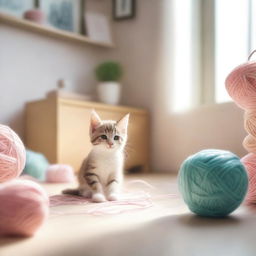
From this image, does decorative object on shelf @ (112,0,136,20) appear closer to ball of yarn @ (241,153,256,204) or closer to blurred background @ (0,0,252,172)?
blurred background @ (0,0,252,172)

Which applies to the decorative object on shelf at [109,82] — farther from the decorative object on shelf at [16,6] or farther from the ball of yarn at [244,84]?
the ball of yarn at [244,84]

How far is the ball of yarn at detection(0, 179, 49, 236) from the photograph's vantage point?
78cm

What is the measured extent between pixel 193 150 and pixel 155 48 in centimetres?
84

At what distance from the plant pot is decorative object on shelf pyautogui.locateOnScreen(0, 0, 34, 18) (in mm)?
755

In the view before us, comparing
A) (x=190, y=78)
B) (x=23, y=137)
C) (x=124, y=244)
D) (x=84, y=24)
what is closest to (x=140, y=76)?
(x=190, y=78)

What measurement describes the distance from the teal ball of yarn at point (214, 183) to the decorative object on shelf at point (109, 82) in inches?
68.1

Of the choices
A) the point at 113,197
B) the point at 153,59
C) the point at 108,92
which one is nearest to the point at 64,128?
the point at 108,92

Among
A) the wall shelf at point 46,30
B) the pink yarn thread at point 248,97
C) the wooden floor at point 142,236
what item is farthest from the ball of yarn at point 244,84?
the wall shelf at point 46,30

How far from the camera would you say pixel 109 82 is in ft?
8.96

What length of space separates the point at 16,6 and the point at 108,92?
883mm

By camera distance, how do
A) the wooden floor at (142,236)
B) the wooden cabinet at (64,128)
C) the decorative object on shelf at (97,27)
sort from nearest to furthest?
the wooden floor at (142,236), the wooden cabinet at (64,128), the decorative object on shelf at (97,27)

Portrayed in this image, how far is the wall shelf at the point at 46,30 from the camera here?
8.08 ft

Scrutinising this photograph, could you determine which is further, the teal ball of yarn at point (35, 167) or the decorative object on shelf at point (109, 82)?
the decorative object on shelf at point (109, 82)

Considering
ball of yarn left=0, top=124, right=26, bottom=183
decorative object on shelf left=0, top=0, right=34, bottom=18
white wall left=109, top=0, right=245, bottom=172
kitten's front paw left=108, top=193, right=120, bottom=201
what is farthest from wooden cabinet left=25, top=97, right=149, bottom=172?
ball of yarn left=0, top=124, right=26, bottom=183
